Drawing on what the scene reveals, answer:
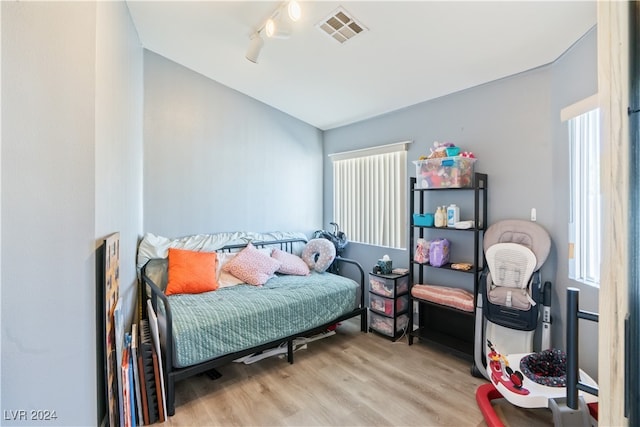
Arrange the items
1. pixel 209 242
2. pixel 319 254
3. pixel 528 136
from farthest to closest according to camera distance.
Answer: pixel 319 254 < pixel 209 242 < pixel 528 136

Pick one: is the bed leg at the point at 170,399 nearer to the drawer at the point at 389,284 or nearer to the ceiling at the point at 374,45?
the drawer at the point at 389,284

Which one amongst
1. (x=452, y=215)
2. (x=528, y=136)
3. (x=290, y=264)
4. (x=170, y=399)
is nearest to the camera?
(x=170, y=399)

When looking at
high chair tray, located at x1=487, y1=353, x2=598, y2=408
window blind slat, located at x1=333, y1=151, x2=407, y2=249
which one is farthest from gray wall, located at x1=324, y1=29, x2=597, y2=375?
window blind slat, located at x1=333, y1=151, x2=407, y2=249

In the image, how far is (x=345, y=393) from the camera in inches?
83.6

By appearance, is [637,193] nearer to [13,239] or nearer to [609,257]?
[609,257]

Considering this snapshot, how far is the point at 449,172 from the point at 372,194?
115 centimetres

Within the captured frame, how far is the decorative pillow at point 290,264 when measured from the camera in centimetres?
329

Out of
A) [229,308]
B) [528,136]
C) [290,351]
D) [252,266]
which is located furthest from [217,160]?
[528,136]

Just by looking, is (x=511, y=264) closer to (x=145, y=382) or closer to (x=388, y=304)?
(x=388, y=304)

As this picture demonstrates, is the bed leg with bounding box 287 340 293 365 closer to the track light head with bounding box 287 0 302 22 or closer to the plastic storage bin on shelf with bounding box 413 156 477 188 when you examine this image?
the plastic storage bin on shelf with bounding box 413 156 477 188

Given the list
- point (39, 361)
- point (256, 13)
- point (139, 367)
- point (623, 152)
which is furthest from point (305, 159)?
point (623, 152)

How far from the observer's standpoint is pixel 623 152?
1.89 feet

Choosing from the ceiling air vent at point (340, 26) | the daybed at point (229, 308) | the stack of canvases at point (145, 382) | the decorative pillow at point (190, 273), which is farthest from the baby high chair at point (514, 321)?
the decorative pillow at point (190, 273)

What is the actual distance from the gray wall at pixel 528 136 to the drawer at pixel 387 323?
1228 mm
